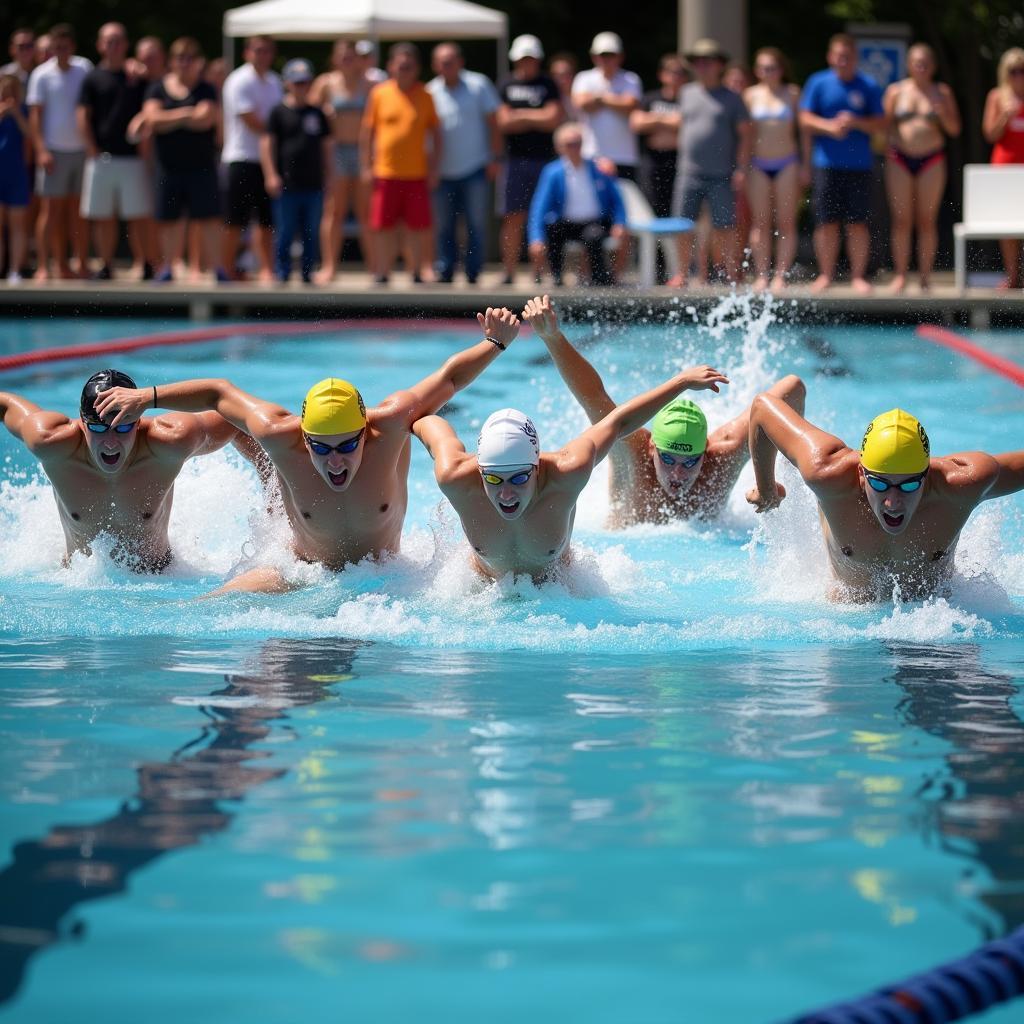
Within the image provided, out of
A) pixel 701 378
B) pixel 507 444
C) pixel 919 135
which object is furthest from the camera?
pixel 919 135

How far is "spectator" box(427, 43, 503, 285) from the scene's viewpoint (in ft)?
44.1

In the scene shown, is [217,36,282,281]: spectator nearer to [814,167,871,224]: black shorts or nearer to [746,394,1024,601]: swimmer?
[814,167,871,224]: black shorts

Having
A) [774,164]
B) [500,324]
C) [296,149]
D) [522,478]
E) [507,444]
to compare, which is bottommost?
[522,478]

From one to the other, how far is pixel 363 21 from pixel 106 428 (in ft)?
34.4

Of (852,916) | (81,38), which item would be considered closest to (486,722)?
(852,916)

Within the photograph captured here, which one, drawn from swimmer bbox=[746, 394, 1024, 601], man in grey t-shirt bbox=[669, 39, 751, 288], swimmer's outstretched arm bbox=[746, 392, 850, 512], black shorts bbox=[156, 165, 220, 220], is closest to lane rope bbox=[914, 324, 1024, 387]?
man in grey t-shirt bbox=[669, 39, 751, 288]

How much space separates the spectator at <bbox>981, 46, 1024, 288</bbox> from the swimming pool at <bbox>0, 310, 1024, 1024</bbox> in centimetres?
646

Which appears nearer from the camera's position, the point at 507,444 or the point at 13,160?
the point at 507,444

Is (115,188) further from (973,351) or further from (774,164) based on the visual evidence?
(973,351)

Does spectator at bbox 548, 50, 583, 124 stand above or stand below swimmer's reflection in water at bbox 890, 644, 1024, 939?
above

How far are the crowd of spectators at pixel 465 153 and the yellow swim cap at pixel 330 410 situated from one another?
708cm

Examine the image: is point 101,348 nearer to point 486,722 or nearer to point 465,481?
point 465,481

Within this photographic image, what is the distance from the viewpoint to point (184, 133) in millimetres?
13422

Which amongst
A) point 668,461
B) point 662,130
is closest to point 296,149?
point 662,130
